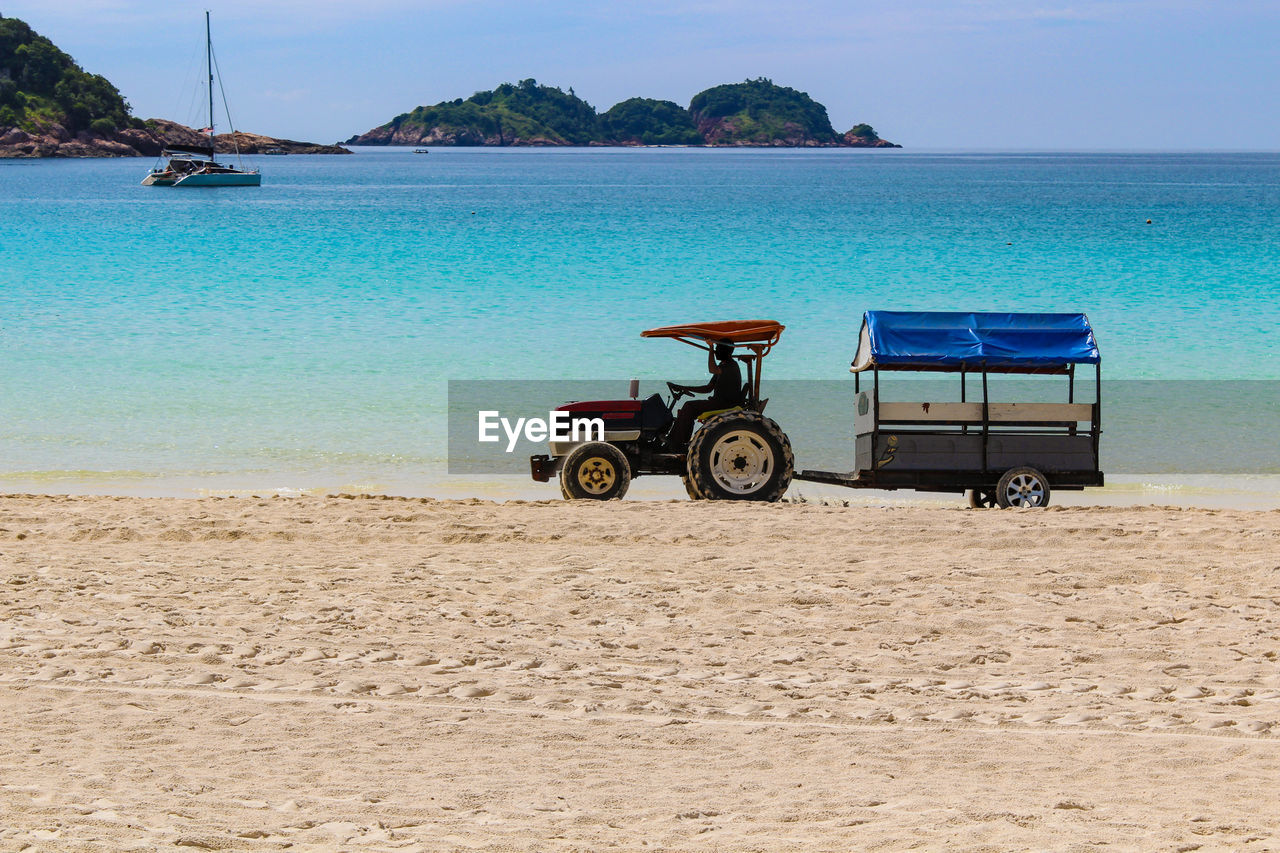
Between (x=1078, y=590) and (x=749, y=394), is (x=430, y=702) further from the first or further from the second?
(x=749, y=394)

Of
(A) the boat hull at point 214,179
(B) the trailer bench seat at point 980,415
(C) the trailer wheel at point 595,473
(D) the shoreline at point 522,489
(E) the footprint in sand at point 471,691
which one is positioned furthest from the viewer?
(A) the boat hull at point 214,179

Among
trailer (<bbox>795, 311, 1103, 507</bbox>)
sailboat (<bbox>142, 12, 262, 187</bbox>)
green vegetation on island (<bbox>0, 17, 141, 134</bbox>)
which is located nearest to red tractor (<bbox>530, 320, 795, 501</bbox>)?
trailer (<bbox>795, 311, 1103, 507</bbox>)

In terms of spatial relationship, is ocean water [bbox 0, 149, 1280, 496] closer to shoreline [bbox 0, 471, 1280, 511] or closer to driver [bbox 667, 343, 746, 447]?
shoreline [bbox 0, 471, 1280, 511]

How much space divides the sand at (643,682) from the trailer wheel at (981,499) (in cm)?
96

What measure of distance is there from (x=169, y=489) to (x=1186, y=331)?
70.7ft

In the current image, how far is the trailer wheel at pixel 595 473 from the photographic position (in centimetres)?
1134

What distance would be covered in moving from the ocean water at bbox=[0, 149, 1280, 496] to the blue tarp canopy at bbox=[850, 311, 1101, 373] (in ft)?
14.2

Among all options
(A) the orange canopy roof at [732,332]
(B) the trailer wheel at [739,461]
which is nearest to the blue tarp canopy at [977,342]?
(A) the orange canopy roof at [732,332]

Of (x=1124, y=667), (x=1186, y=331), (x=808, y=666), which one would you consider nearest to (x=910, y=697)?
(x=808, y=666)

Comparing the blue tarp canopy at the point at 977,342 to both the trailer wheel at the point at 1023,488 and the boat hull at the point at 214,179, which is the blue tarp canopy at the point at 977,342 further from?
the boat hull at the point at 214,179

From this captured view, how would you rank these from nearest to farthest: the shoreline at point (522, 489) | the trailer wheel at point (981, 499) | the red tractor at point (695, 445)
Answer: the red tractor at point (695, 445) → the trailer wheel at point (981, 499) → the shoreline at point (522, 489)

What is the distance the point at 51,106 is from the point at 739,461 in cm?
17020

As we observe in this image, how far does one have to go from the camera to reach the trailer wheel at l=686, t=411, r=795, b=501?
436 inches

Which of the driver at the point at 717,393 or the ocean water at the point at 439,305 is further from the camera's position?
the ocean water at the point at 439,305
